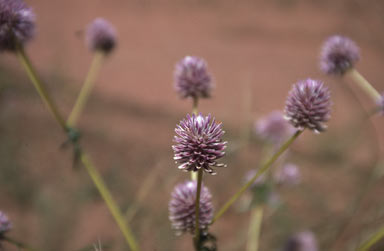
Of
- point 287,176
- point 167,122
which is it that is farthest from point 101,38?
point 167,122

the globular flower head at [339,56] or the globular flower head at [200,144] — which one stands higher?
the globular flower head at [339,56]

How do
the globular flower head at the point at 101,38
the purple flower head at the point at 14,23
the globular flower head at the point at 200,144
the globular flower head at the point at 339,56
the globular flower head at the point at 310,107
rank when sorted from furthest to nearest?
the globular flower head at the point at 101,38 < the globular flower head at the point at 339,56 < the purple flower head at the point at 14,23 < the globular flower head at the point at 310,107 < the globular flower head at the point at 200,144

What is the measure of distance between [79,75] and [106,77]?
431 mm

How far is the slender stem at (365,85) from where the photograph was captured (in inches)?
43.1

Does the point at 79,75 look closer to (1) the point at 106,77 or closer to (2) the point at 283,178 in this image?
(1) the point at 106,77

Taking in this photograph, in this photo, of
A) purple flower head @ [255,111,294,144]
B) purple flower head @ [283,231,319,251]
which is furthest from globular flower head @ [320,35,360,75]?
purple flower head @ [283,231,319,251]

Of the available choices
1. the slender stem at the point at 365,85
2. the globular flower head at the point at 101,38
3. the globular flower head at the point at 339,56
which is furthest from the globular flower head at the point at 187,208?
the globular flower head at the point at 101,38

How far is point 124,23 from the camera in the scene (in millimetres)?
8000

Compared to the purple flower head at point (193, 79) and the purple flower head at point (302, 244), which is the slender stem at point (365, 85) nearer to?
the purple flower head at point (193, 79)

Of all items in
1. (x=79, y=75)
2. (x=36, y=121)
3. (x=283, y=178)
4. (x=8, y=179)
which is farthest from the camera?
(x=79, y=75)

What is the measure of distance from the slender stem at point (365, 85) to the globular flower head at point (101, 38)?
1.02 meters

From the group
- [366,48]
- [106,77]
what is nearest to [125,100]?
[106,77]

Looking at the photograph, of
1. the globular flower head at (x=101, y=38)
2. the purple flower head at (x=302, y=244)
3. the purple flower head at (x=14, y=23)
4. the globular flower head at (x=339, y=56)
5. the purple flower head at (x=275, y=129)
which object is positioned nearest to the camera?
the purple flower head at (x=14, y=23)

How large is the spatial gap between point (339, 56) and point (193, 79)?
0.57 metres
